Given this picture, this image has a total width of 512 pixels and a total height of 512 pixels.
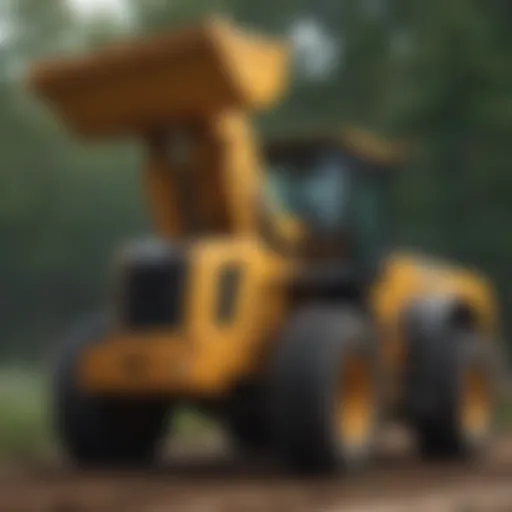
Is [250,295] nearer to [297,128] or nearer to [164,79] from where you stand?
[164,79]

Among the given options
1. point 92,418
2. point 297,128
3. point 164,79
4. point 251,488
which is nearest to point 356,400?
point 251,488

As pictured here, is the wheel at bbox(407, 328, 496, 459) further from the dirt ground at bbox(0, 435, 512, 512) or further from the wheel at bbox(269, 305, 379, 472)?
the wheel at bbox(269, 305, 379, 472)

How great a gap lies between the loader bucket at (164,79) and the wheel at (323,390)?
1.59 metres

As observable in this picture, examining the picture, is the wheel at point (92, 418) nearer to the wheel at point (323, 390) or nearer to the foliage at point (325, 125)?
the wheel at point (323, 390)

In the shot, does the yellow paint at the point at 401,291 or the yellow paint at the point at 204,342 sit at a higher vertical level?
the yellow paint at the point at 401,291

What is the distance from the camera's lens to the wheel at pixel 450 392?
11.7 meters

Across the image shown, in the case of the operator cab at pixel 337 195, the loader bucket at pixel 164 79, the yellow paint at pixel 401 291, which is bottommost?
the yellow paint at pixel 401 291

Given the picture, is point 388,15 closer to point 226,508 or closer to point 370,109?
point 370,109

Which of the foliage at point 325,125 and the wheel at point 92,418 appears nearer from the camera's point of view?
the wheel at point 92,418

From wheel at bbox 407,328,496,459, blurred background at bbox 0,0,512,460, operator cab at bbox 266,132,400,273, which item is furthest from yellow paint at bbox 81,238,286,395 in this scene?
blurred background at bbox 0,0,512,460

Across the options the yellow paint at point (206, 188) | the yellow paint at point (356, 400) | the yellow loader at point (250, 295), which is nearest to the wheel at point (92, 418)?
the yellow loader at point (250, 295)

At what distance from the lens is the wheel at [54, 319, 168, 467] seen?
36.6 feet

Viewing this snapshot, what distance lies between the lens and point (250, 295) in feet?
35.2

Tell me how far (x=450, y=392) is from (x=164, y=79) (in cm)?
309
